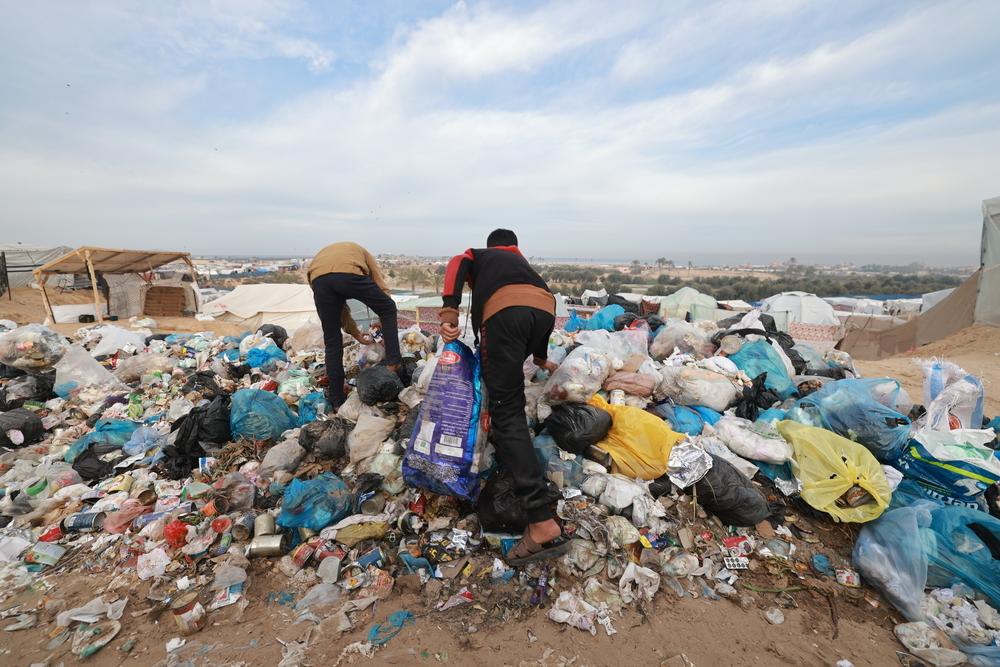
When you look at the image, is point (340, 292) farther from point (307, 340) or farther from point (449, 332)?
point (307, 340)

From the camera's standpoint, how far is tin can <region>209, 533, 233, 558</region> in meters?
1.97

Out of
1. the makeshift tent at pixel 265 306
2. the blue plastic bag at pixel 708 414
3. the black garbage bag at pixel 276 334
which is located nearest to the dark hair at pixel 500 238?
the blue plastic bag at pixel 708 414

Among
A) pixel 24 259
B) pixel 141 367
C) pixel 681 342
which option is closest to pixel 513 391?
pixel 681 342

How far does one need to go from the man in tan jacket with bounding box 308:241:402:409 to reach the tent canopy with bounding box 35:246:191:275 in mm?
8833

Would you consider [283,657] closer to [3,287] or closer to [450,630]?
[450,630]

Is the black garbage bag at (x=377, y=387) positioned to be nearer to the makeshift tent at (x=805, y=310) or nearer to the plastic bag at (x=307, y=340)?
the plastic bag at (x=307, y=340)

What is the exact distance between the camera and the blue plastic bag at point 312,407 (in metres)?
3.07

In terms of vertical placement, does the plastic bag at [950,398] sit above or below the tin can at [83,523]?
above

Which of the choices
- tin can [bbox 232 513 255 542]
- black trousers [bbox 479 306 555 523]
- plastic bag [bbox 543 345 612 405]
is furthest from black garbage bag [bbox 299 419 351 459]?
plastic bag [bbox 543 345 612 405]

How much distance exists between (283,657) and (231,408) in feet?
6.25

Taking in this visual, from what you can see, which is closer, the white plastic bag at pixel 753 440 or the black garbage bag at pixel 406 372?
the white plastic bag at pixel 753 440

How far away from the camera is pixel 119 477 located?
8.60 feet

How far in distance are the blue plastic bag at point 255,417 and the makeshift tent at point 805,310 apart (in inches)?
537

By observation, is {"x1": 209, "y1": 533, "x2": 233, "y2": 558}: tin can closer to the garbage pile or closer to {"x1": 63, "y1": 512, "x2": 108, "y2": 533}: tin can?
the garbage pile
